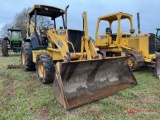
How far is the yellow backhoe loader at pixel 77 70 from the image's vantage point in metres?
3.60

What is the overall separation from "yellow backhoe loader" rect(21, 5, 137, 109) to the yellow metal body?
7.57 feet

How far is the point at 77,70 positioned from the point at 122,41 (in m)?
4.12

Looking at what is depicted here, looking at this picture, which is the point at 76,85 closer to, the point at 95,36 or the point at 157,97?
the point at 157,97

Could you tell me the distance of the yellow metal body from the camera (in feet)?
22.2

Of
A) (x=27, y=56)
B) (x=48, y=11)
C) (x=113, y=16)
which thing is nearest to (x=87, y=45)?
(x=48, y=11)

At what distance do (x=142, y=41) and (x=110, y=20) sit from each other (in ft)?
6.74

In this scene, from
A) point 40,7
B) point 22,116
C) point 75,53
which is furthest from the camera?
point 40,7

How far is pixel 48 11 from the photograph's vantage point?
6082mm

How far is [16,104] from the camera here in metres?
3.62

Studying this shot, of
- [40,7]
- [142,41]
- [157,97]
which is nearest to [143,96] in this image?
[157,97]

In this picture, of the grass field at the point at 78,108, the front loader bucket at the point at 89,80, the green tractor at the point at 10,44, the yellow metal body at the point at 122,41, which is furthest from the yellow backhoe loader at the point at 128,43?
the green tractor at the point at 10,44

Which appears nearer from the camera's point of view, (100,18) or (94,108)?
(94,108)

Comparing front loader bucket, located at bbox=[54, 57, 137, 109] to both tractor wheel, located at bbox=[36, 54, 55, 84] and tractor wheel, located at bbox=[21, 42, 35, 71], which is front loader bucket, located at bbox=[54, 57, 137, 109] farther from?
tractor wheel, located at bbox=[21, 42, 35, 71]

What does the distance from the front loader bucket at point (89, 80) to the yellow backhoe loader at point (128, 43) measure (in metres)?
1.46
